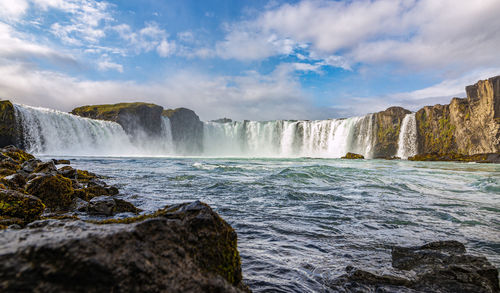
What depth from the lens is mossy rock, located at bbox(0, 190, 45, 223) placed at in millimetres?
4395

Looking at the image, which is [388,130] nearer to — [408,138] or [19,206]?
[408,138]

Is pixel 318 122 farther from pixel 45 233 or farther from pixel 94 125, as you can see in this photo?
pixel 45 233

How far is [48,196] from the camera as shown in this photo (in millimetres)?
6594

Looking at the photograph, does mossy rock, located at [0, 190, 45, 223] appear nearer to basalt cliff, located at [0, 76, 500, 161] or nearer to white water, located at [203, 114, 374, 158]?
basalt cliff, located at [0, 76, 500, 161]

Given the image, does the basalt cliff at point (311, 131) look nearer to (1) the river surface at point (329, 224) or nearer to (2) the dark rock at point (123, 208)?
(2) the dark rock at point (123, 208)

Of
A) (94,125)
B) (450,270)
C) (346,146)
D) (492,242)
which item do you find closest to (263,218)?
(450,270)

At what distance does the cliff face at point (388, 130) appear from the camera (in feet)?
200

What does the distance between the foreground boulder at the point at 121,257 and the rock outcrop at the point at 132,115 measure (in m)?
71.5

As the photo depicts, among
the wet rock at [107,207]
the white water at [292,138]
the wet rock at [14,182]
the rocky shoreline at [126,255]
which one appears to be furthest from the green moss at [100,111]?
the rocky shoreline at [126,255]

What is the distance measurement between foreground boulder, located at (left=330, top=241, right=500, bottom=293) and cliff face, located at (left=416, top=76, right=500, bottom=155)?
60385 mm

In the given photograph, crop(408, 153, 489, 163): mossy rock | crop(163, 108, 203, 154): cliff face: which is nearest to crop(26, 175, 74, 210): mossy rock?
crop(408, 153, 489, 163): mossy rock

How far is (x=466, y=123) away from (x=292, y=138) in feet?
119

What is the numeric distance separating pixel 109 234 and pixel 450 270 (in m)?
3.99

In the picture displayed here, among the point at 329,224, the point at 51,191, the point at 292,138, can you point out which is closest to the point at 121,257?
the point at 329,224
